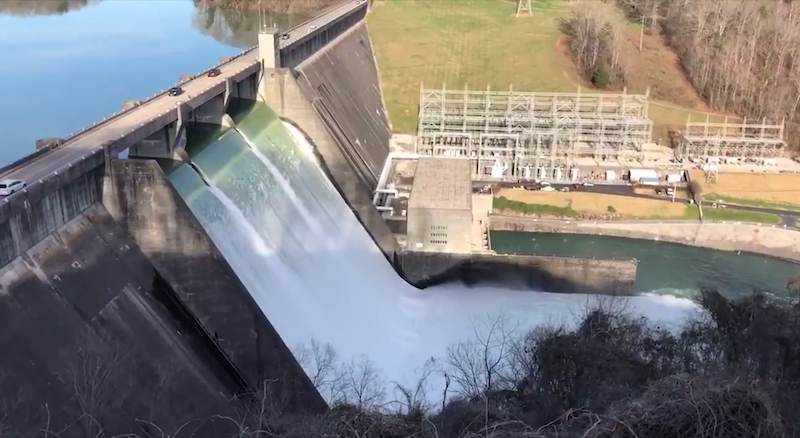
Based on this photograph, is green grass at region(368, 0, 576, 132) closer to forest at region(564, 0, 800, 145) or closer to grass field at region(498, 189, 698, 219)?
forest at region(564, 0, 800, 145)

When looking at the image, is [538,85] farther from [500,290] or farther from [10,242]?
[10,242]

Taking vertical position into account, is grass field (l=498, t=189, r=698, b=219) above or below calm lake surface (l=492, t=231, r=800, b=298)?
above

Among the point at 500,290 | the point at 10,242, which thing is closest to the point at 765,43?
the point at 500,290

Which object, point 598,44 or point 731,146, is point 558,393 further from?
point 598,44

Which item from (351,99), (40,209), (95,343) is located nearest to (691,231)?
(351,99)

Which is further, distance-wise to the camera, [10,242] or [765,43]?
[765,43]

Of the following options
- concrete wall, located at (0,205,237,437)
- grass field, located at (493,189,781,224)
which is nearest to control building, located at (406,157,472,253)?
grass field, located at (493,189,781,224)
